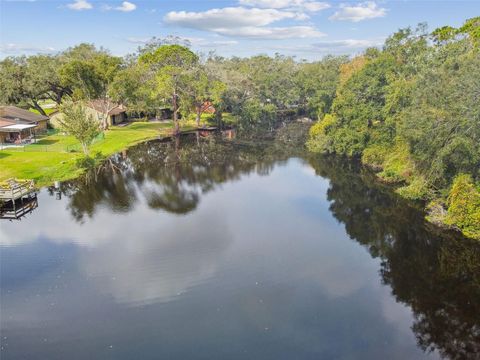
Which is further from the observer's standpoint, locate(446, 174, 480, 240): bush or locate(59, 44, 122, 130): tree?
locate(59, 44, 122, 130): tree

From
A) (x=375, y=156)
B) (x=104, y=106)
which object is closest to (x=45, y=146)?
(x=104, y=106)

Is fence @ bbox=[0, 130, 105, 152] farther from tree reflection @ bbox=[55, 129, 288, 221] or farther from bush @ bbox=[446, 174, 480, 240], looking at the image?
bush @ bbox=[446, 174, 480, 240]

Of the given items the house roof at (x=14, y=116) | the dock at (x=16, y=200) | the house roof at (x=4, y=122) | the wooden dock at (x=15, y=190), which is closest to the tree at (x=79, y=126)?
the wooden dock at (x=15, y=190)

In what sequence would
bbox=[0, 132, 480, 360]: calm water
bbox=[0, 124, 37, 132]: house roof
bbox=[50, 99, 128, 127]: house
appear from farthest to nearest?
1. bbox=[50, 99, 128, 127]: house
2. bbox=[0, 124, 37, 132]: house roof
3. bbox=[0, 132, 480, 360]: calm water

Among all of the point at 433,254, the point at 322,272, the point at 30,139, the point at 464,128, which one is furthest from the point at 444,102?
the point at 30,139

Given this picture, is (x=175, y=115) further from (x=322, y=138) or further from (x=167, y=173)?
(x=167, y=173)

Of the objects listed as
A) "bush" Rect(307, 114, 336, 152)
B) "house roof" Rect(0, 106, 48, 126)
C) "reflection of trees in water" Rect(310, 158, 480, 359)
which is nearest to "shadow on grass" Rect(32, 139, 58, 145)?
"house roof" Rect(0, 106, 48, 126)
